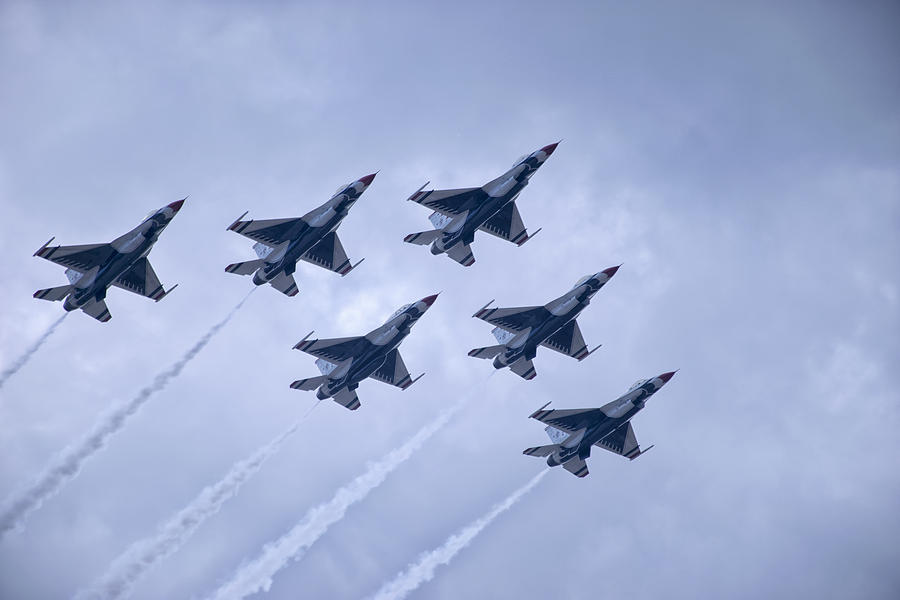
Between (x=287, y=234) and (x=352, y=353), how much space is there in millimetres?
11394

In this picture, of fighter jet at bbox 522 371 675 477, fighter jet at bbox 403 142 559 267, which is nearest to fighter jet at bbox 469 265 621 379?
fighter jet at bbox 522 371 675 477

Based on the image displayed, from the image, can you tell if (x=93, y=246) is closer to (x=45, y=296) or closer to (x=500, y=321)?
(x=45, y=296)

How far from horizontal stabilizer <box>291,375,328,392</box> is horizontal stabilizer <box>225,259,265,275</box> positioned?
33.5 feet

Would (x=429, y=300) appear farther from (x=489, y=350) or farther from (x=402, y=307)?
(x=489, y=350)

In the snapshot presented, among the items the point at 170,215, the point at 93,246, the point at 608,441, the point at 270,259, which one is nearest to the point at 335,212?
the point at 270,259

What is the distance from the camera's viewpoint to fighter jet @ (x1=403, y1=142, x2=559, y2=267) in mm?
93875

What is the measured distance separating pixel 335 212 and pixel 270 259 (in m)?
6.93

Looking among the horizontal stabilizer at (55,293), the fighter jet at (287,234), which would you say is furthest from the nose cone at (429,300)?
the horizontal stabilizer at (55,293)

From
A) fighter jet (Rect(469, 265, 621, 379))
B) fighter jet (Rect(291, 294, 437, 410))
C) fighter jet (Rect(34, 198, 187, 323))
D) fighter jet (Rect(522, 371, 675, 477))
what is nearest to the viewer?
fighter jet (Rect(34, 198, 187, 323))

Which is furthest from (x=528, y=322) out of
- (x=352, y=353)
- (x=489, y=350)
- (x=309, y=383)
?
(x=309, y=383)

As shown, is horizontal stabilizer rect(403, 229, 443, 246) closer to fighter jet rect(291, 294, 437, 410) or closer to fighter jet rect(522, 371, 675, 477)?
fighter jet rect(291, 294, 437, 410)

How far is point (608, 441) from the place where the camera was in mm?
104125

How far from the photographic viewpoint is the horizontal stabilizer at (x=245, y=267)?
93.7m

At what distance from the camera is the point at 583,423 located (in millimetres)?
98562
